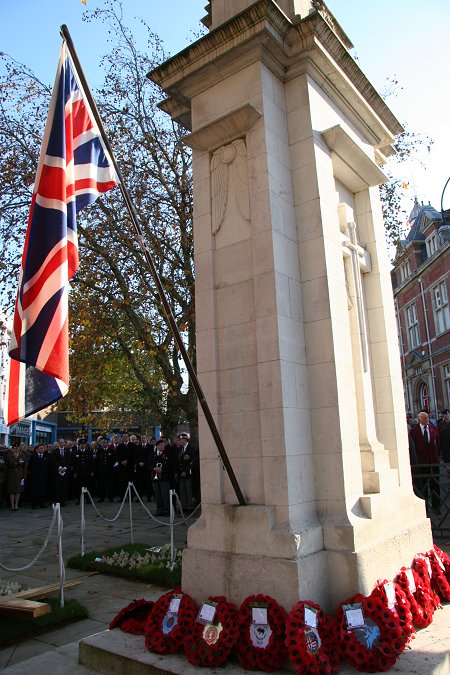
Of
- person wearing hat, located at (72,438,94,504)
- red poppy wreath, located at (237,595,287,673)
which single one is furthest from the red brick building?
red poppy wreath, located at (237,595,287,673)

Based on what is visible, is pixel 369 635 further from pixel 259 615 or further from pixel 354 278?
pixel 354 278

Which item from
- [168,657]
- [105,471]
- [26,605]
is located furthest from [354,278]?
[105,471]

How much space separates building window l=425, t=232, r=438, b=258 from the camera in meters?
35.2

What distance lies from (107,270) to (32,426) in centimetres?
2892

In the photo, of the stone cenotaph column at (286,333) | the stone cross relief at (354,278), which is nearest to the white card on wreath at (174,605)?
the stone cenotaph column at (286,333)

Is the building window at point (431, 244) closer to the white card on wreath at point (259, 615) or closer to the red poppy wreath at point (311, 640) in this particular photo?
the red poppy wreath at point (311, 640)

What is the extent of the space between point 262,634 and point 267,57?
5.35 metres

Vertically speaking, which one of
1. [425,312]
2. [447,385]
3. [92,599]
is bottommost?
[92,599]

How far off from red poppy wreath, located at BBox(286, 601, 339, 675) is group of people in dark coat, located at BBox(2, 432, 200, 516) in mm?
10117

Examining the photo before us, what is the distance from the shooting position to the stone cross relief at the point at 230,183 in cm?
536

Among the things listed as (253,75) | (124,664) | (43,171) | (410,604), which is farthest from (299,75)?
(124,664)

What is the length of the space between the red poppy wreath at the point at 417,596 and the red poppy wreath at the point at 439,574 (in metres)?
0.35

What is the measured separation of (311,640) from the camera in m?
3.89

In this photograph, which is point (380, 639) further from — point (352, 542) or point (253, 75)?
point (253, 75)
